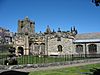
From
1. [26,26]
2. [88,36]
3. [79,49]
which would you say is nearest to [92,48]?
[79,49]

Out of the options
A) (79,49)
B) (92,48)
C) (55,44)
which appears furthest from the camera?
(55,44)

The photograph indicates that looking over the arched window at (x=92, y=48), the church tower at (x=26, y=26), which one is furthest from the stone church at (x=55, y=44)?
the church tower at (x=26, y=26)

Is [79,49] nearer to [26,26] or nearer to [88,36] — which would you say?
[88,36]

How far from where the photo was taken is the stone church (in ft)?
154

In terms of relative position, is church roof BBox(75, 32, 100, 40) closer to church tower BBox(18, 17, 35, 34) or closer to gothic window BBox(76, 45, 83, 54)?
gothic window BBox(76, 45, 83, 54)

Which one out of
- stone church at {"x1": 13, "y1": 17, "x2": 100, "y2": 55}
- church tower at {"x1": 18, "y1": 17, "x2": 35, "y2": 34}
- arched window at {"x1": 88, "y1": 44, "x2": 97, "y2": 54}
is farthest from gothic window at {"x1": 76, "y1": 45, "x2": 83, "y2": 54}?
church tower at {"x1": 18, "y1": 17, "x2": 35, "y2": 34}

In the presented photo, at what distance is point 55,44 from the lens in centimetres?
4909

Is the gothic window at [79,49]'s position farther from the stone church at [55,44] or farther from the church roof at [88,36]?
the church roof at [88,36]

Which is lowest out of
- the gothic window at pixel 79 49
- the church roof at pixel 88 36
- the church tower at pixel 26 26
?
the gothic window at pixel 79 49

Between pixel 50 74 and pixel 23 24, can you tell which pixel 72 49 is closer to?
pixel 23 24

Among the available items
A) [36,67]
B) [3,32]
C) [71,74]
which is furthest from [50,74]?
[3,32]

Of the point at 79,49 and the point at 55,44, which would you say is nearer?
the point at 79,49

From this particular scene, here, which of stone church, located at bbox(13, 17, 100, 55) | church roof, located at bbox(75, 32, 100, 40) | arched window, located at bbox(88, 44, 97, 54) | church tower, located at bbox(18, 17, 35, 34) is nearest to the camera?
arched window, located at bbox(88, 44, 97, 54)

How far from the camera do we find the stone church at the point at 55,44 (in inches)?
1843
